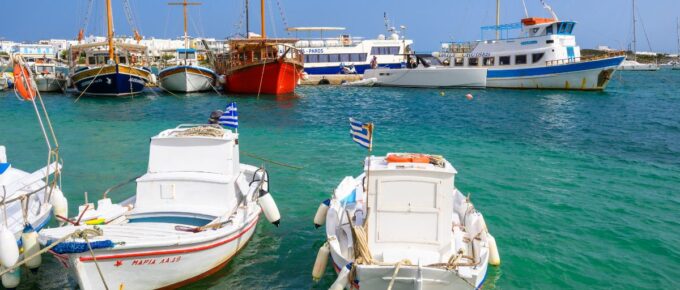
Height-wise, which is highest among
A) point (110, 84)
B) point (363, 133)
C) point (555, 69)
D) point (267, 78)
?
point (555, 69)

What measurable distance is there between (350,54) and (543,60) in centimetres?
2220

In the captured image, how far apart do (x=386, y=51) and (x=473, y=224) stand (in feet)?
177

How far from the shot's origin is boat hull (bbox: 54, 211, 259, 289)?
7.94m

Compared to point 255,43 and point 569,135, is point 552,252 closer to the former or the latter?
point 569,135

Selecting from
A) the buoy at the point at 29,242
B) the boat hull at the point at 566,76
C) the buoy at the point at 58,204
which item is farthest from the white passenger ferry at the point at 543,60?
the buoy at the point at 29,242

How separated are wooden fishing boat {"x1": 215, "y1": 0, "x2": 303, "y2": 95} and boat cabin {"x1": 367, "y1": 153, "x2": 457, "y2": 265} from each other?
115ft

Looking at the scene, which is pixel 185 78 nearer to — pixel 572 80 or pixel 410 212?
pixel 572 80

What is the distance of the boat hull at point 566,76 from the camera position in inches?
1791

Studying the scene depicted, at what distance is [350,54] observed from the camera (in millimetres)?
61844

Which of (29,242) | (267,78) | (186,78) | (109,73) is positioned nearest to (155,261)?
(29,242)

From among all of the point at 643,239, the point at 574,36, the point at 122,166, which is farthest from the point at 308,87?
the point at 643,239

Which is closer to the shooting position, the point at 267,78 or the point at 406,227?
the point at 406,227

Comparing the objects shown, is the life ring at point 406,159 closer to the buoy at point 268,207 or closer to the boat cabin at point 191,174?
the buoy at point 268,207

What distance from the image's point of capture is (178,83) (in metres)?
46.8
